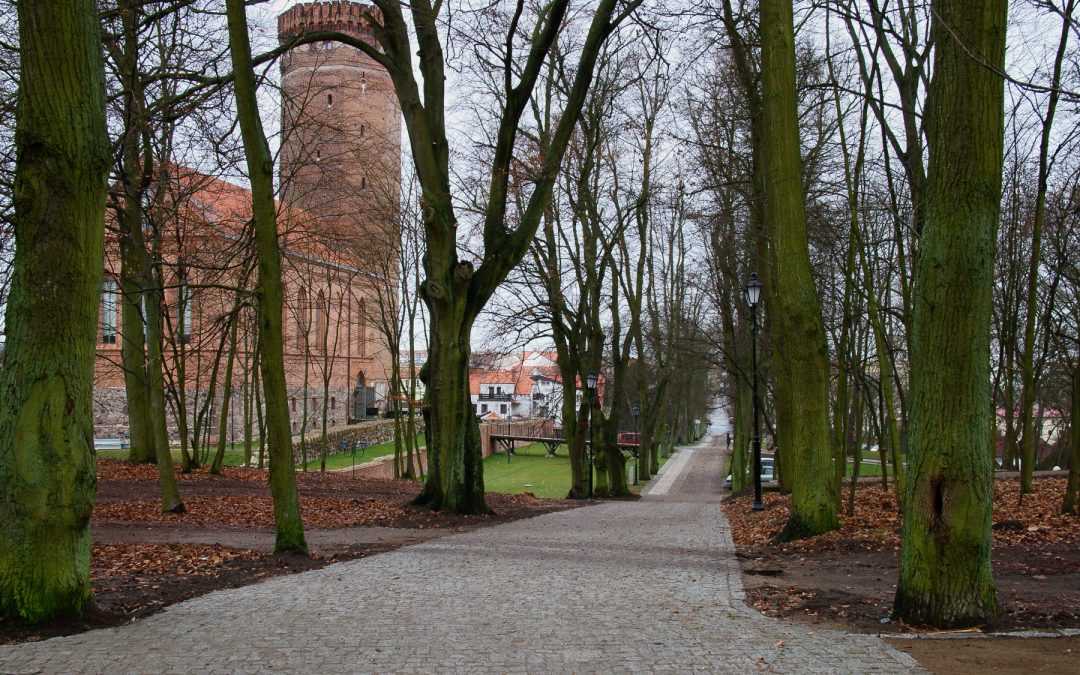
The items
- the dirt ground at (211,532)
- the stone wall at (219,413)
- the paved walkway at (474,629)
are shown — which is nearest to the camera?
the paved walkway at (474,629)

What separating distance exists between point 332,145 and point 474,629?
22.1 metres

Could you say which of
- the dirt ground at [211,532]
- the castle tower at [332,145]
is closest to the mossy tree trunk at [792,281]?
the dirt ground at [211,532]

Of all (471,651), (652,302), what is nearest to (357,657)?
(471,651)

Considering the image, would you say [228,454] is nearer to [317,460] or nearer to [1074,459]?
[317,460]

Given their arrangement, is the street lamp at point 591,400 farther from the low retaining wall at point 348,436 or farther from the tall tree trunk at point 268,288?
the low retaining wall at point 348,436

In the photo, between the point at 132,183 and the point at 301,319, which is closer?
the point at 132,183

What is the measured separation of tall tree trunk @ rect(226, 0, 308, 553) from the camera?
9.24m

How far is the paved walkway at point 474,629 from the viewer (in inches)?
198

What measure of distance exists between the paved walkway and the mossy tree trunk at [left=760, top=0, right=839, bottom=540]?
8.13 ft

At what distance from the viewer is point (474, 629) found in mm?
5926

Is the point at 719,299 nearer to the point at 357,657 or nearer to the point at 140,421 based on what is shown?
the point at 140,421

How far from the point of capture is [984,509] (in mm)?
5816

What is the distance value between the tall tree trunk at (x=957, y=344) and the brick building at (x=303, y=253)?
243 inches

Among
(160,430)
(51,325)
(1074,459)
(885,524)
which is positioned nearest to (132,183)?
(160,430)
